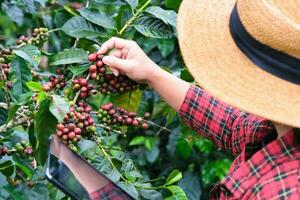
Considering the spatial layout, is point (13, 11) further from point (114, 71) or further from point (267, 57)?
point (267, 57)

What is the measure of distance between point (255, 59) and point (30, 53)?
0.64m

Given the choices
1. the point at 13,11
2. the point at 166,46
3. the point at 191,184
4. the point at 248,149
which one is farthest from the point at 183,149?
the point at 248,149

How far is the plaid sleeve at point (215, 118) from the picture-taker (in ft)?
5.50

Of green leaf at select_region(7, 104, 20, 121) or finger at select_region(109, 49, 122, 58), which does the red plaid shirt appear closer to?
finger at select_region(109, 49, 122, 58)

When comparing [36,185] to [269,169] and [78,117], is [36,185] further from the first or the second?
[269,169]

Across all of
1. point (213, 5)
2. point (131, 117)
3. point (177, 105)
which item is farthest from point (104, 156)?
point (213, 5)

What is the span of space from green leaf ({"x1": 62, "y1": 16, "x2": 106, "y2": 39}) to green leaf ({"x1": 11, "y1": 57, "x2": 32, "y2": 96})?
14 cm

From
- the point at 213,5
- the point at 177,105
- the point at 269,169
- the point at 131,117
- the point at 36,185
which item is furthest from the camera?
the point at 36,185

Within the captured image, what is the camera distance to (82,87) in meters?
1.58

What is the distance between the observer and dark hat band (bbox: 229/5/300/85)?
49.0 inches

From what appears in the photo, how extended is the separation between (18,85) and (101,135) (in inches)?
10.1

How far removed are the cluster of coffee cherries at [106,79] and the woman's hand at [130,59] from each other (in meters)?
0.02

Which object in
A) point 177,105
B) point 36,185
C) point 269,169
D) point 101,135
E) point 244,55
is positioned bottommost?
point 36,185

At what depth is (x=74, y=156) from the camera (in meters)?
1.39
